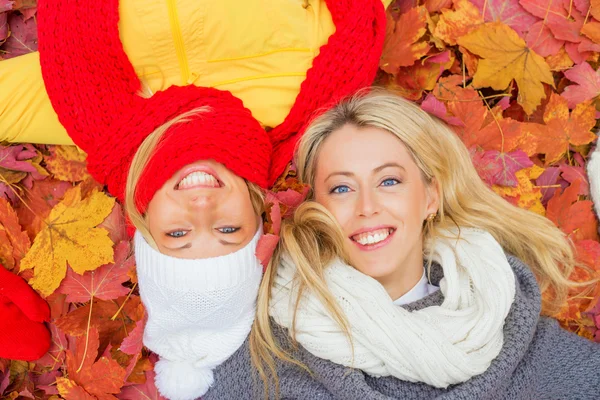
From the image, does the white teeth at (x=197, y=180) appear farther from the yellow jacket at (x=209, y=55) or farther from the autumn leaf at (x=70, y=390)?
the autumn leaf at (x=70, y=390)

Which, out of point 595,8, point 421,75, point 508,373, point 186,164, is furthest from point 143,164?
point 595,8

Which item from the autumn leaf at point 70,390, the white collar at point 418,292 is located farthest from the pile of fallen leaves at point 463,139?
the white collar at point 418,292

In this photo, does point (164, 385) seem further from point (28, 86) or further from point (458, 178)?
point (458, 178)

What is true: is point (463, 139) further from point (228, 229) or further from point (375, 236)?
point (228, 229)

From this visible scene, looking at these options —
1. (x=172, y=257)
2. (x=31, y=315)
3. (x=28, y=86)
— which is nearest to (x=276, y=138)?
(x=172, y=257)

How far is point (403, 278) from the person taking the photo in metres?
2.85

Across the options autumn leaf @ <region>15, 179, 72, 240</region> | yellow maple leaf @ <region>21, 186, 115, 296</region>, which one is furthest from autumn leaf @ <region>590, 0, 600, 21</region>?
autumn leaf @ <region>15, 179, 72, 240</region>

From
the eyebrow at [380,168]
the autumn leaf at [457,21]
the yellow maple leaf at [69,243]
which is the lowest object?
the yellow maple leaf at [69,243]

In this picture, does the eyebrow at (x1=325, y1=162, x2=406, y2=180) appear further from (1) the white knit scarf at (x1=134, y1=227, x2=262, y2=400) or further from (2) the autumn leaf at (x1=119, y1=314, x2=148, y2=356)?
(2) the autumn leaf at (x1=119, y1=314, x2=148, y2=356)

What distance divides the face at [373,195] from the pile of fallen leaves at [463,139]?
48cm

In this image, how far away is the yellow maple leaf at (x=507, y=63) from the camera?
3.03m

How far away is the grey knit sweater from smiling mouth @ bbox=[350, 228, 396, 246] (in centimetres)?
37

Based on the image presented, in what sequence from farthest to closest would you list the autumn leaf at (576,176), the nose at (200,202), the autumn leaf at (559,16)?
the autumn leaf at (576,176), the autumn leaf at (559,16), the nose at (200,202)

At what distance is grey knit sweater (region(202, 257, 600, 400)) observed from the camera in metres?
2.58
